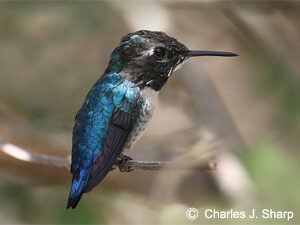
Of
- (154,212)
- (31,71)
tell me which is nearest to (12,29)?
(31,71)

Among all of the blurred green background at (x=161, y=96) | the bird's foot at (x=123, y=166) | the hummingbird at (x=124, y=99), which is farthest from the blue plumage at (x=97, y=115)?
the blurred green background at (x=161, y=96)

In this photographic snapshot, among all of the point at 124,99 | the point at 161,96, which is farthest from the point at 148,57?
the point at 161,96

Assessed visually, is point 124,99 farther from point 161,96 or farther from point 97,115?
point 161,96

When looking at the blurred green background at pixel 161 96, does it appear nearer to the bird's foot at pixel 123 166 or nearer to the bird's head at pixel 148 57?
the bird's foot at pixel 123 166

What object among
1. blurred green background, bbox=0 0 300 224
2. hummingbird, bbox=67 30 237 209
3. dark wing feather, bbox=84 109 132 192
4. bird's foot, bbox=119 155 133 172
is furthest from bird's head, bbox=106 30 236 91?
blurred green background, bbox=0 0 300 224

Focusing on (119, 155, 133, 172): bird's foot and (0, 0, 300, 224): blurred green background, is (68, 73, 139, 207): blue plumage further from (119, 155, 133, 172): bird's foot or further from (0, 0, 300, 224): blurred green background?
(0, 0, 300, 224): blurred green background

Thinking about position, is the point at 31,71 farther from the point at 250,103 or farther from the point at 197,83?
the point at 250,103

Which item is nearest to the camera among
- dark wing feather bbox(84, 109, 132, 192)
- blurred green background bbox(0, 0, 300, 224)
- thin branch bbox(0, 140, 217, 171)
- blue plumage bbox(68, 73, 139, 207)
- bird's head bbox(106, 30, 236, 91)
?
thin branch bbox(0, 140, 217, 171)
